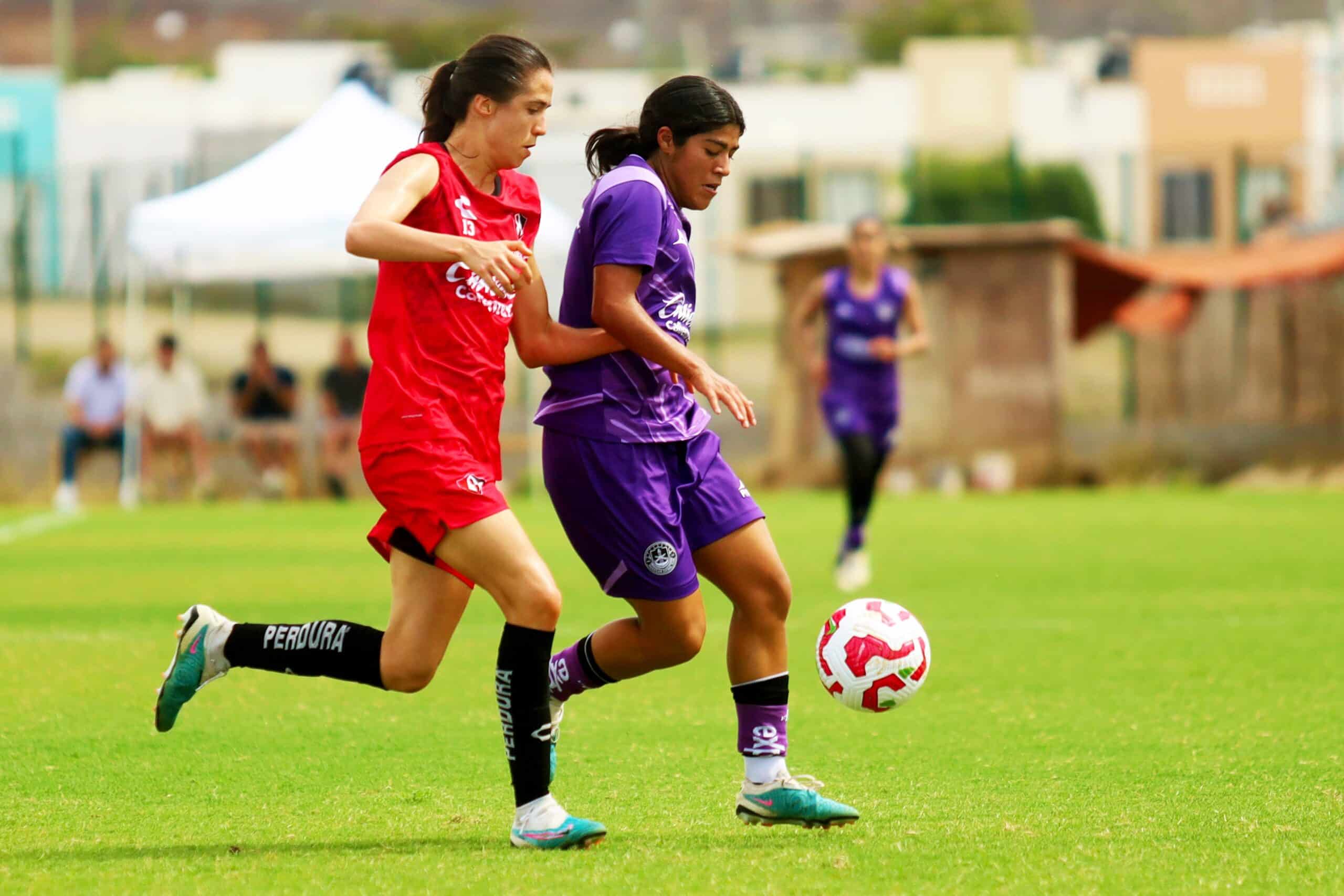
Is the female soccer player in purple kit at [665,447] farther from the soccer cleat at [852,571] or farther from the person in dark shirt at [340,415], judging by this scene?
the person in dark shirt at [340,415]

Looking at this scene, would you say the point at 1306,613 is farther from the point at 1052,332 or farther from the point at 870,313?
the point at 1052,332

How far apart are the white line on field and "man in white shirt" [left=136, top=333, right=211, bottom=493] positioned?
1650mm

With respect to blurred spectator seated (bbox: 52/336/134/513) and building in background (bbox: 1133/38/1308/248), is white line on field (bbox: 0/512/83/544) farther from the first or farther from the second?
building in background (bbox: 1133/38/1308/248)

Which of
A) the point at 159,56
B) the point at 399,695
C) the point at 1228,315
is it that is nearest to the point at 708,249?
the point at 1228,315

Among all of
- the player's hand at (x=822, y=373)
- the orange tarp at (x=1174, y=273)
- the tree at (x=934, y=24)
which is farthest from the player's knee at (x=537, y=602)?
the tree at (x=934, y=24)

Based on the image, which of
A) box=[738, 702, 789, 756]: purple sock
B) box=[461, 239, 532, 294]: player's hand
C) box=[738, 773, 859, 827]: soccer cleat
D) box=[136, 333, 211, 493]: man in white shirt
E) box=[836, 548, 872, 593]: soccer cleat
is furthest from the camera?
box=[136, 333, 211, 493]: man in white shirt

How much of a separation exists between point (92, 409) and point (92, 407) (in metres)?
0.03

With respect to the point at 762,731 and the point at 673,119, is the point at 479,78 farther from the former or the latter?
the point at 762,731

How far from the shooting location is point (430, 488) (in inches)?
187

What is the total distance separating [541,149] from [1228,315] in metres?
11.6

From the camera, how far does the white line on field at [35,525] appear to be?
17.0 meters

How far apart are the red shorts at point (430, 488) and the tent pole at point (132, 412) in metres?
16.9

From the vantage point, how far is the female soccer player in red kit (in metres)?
4.74

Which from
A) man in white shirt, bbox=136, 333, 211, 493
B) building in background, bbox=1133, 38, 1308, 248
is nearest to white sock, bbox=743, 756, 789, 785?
man in white shirt, bbox=136, 333, 211, 493
